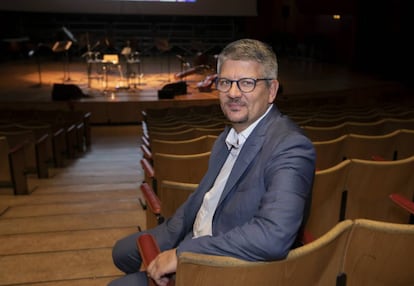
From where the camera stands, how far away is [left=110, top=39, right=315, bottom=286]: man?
3.93 feet

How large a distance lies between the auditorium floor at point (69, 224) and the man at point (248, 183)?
0.54 m

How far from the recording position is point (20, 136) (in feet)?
13.2

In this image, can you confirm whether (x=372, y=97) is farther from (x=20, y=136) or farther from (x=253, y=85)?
(x=253, y=85)

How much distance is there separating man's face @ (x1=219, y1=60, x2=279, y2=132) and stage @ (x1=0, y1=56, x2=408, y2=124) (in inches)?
236

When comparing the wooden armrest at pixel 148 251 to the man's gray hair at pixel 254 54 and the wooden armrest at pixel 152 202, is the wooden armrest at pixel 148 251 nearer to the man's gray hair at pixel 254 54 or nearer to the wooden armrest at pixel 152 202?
the wooden armrest at pixel 152 202

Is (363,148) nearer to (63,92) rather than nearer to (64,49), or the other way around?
(63,92)

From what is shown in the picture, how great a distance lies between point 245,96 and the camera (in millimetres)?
1441

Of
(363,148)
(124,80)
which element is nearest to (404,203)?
(363,148)

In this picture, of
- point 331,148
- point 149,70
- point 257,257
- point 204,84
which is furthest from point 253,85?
point 149,70

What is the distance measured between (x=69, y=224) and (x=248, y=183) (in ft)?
5.69

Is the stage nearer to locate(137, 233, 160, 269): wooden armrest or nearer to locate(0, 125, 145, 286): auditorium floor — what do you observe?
locate(0, 125, 145, 286): auditorium floor

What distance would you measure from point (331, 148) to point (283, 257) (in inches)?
60.5

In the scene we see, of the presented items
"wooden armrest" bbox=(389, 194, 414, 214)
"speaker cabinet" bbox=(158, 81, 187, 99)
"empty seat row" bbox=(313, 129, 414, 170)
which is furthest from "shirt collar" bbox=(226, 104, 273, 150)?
"speaker cabinet" bbox=(158, 81, 187, 99)

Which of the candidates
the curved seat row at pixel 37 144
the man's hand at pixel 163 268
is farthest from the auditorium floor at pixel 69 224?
the man's hand at pixel 163 268
